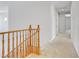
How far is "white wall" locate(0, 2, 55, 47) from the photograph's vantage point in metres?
6.43

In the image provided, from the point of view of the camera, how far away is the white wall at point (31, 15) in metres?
6.43

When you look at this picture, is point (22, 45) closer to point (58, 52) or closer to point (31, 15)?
point (58, 52)

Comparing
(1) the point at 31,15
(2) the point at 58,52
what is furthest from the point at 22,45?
(1) the point at 31,15

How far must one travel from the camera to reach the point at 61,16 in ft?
47.9

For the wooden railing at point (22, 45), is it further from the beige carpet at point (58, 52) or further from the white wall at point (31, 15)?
the white wall at point (31, 15)

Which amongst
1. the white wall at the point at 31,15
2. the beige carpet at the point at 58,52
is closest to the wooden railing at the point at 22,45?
the beige carpet at the point at 58,52

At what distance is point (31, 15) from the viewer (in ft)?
21.3

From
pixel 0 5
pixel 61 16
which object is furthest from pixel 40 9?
pixel 61 16

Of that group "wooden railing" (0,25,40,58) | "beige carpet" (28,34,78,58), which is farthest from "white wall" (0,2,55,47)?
"wooden railing" (0,25,40,58)

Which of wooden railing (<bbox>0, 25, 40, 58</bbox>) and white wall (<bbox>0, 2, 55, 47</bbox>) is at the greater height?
white wall (<bbox>0, 2, 55, 47</bbox>)

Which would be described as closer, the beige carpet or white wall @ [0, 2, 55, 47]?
the beige carpet

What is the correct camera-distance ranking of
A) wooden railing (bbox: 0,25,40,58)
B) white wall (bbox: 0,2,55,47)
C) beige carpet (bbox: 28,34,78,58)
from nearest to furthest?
wooden railing (bbox: 0,25,40,58) → beige carpet (bbox: 28,34,78,58) → white wall (bbox: 0,2,55,47)

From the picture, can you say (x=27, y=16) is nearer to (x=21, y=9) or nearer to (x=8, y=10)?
(x=21, y=9)

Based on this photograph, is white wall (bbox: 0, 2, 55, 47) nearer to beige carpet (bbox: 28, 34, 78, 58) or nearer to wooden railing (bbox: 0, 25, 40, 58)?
beige carpet (bbox: 28, 34, 78, 58)
